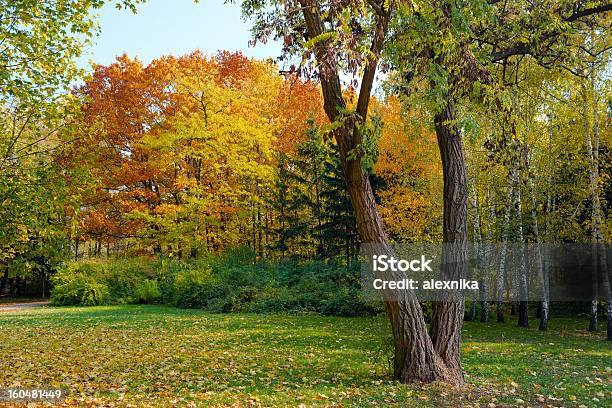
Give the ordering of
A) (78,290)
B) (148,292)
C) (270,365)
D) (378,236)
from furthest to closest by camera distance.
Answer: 1. (148,292)
2. (78,290)
3. (270,365)
4. (378,236)

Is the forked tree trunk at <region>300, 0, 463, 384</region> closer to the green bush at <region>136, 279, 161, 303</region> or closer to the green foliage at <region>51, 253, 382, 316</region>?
the green foliage at <region>51, 253, 382, 316</region>

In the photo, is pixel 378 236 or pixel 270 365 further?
pixel 270 365

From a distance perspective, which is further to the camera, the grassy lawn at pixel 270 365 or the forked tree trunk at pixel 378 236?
the forked tree trunk at pixel 378 236

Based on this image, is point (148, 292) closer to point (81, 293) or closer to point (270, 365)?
point (81, 293)

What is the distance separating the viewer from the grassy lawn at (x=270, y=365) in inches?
210

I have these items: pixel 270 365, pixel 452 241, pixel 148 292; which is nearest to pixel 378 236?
pixel 452 241

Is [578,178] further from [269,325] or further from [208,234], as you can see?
[208,234]

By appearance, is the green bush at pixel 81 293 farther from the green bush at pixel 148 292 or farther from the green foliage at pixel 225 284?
the green bush at pixel 148 292

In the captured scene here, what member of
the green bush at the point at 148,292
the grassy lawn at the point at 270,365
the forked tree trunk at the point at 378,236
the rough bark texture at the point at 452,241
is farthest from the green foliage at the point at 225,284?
the forked tree trunk at the point at 378,236

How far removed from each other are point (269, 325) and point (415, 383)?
6.15 m

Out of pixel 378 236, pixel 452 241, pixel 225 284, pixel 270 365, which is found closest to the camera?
pixel 378 236

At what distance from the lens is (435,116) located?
6.43 meters

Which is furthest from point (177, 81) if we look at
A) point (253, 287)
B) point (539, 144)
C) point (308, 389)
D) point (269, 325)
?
point (308, 389)

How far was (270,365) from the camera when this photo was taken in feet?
23.1
